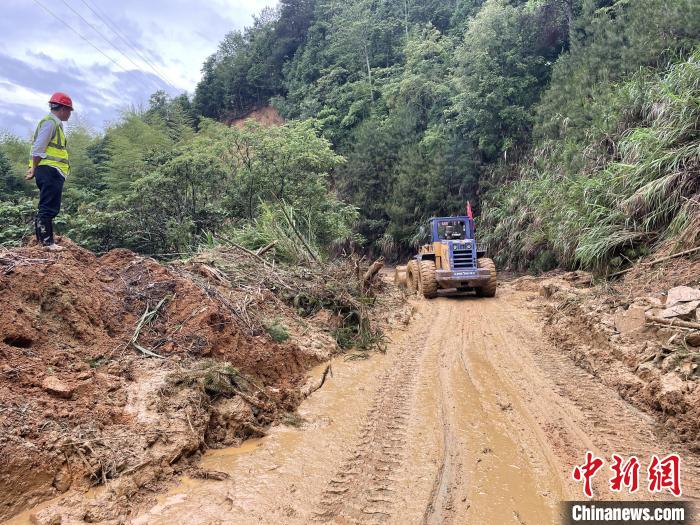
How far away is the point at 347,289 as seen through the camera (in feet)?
24.9

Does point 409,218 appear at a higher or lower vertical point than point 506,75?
lower

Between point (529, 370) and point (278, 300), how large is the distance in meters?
3.60

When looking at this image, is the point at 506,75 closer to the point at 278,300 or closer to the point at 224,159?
the point at 224,159

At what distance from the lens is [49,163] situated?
15.4 feet

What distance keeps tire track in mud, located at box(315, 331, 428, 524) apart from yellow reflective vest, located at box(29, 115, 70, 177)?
4290mm

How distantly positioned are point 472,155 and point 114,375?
65.6ft

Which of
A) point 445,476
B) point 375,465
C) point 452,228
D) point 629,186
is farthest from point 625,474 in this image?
point 452,228

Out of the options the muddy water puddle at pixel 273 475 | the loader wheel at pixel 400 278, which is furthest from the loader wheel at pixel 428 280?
the muddy water puddle at pixel 273 475

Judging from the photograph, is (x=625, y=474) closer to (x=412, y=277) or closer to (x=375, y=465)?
(x=375, y=465)

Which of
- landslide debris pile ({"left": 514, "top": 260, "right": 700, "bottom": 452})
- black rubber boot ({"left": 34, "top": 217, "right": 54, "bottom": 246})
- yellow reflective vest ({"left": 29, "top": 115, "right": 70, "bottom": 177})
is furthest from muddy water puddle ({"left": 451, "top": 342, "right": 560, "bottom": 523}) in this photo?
yellow reflective vest ({"left": 29, "top": 115, "right": 70, "bottom": 177})

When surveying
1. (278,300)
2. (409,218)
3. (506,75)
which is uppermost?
(506,75)

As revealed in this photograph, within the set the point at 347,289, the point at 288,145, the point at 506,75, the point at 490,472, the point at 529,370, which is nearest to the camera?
the point at 490,472

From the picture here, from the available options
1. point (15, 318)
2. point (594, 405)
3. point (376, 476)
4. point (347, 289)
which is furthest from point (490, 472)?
point (347, 289)

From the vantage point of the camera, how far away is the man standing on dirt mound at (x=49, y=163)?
468 cm
